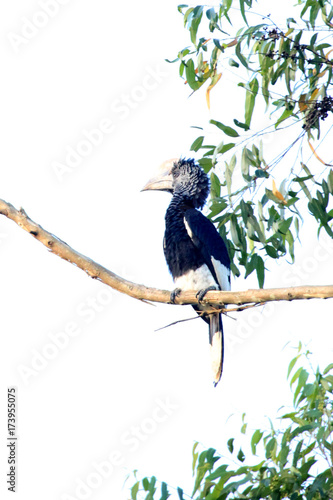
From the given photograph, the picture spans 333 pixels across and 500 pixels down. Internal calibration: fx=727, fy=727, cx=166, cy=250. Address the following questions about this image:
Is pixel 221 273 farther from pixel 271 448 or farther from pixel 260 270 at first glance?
pixel 271 448

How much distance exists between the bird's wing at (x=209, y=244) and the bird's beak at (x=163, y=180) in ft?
2.19

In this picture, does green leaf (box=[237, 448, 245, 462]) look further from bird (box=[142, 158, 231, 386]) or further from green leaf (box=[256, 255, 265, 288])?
bird (box=[142, 158, 231, 386])

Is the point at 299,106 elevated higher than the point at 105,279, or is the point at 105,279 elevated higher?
the point at 299,106

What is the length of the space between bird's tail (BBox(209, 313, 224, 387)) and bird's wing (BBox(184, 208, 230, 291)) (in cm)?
20

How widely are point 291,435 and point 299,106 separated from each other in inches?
54.8

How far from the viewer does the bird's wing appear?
391 cm

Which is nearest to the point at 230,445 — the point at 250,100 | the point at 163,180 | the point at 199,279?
the point at 199,279

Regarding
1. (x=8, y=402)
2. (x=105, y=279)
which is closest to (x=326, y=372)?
(x=105, y=279)

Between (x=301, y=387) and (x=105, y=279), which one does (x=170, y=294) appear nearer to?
(x=105, y=279)

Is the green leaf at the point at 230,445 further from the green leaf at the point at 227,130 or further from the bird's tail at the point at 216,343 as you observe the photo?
the green leaf at the point at 227,130

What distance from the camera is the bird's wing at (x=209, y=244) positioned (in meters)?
3.91

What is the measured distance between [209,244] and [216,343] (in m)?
0.57

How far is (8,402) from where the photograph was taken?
442 cm

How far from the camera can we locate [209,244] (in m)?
3.91
